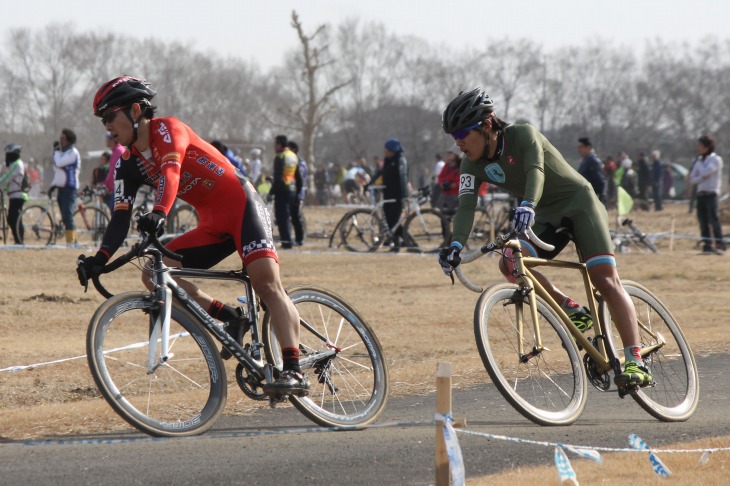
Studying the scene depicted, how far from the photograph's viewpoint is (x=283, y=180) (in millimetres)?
19234

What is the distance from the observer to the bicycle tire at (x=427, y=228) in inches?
790

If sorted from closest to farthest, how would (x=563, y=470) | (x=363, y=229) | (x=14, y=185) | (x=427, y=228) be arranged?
(x=563, y=470)
(x=14, y=185)
(x=427, y=228)
(x=363, y=229)

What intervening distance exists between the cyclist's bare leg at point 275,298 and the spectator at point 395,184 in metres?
14.0

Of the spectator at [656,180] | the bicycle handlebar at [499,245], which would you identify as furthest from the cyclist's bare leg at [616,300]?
the spectator at [656,180]

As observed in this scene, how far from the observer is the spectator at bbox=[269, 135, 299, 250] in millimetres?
19250

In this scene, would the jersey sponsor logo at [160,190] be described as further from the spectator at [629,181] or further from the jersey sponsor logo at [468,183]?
the spectator at [629,181]

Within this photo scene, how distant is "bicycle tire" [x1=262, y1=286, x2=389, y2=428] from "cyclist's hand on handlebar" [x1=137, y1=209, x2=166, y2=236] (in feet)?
3.35

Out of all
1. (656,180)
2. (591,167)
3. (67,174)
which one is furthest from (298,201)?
(656,180)

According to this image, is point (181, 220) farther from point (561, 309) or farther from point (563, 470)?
point (563, 470)

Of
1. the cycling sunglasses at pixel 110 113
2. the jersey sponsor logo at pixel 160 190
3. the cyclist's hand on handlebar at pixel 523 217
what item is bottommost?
the cyclist's hand on handlebar at pixel 523 217

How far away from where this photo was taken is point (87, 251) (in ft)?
60.3

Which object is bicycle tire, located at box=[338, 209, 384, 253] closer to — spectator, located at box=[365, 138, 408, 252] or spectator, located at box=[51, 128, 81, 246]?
spectator, located at box=[365, 138, 408, 252]

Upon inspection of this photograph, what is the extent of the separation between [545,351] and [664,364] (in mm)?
1227

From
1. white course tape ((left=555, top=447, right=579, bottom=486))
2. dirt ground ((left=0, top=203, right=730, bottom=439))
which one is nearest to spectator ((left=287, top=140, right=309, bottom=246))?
dirt ground ((left=0, top=203, right=730, bottom=439))
